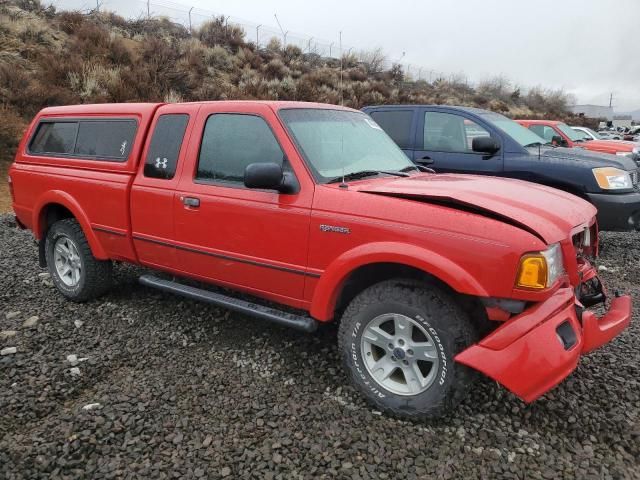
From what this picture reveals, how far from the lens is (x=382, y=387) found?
3.05 metres

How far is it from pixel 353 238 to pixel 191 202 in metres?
1.36

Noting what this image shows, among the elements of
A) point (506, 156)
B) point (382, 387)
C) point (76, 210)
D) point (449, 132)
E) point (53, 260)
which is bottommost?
point (382, 387)

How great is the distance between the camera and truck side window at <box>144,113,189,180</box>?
3.95 meters

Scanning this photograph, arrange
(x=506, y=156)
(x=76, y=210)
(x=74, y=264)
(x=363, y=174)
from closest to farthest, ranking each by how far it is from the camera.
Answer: (x=363, y=174) < (x=76, y=210) < (x=74, y=264) < (x=506, y=156)

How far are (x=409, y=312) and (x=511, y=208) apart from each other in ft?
2.67

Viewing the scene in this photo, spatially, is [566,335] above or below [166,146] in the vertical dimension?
below

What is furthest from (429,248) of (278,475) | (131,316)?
(131,316)

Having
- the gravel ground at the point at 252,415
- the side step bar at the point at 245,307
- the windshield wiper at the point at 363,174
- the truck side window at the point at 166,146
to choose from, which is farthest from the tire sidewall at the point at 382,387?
the truck side window at the point at 166,146

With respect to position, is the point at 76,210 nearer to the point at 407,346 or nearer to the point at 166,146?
the point at 166,146

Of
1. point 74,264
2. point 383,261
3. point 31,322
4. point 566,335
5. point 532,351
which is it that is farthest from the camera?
point 74,264

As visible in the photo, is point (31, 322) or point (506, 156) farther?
point (506, 156)

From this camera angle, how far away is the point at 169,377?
137 inches

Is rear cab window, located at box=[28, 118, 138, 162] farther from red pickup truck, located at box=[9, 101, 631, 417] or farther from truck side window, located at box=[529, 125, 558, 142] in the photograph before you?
truck side window, located at box=[529, 125, 558, 142]

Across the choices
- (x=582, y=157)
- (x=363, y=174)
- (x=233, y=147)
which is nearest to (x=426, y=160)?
(x=582, y=157)
